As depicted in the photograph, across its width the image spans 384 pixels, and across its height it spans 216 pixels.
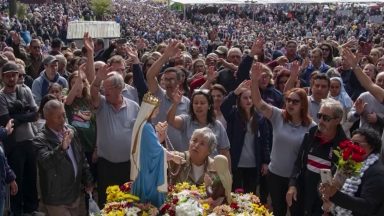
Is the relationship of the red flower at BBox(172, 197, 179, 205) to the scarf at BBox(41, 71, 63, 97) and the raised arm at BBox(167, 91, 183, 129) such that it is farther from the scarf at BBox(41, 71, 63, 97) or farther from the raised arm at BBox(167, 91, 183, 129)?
the scarf at BBox(41, 71, 63, 97)

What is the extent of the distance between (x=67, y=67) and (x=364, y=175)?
19.7ft

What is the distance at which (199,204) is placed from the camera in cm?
434

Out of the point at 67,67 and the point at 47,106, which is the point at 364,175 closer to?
the point at 47,106

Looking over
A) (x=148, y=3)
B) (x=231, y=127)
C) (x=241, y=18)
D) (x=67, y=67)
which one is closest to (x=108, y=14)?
(x=241, y=18)

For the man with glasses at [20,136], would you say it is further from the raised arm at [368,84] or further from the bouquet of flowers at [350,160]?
the raised arm at [368,84]

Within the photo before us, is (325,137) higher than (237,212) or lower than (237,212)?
higher

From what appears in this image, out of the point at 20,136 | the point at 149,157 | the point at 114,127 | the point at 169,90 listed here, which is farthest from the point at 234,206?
the point at 20,136

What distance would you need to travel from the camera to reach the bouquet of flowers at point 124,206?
14.0ft

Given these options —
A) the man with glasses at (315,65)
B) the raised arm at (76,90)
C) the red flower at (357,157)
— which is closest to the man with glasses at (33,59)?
the raised arm at (76,90)

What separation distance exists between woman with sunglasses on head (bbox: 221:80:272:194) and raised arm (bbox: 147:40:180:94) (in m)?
0.83

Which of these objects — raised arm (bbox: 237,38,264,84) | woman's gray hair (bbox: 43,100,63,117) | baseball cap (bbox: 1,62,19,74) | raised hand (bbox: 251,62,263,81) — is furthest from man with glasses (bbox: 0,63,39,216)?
raised arm (bbox: 237,38,264,84)

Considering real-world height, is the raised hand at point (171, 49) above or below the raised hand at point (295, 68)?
above

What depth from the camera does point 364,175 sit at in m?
4.53

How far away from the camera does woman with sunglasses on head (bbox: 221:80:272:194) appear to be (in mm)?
6488
